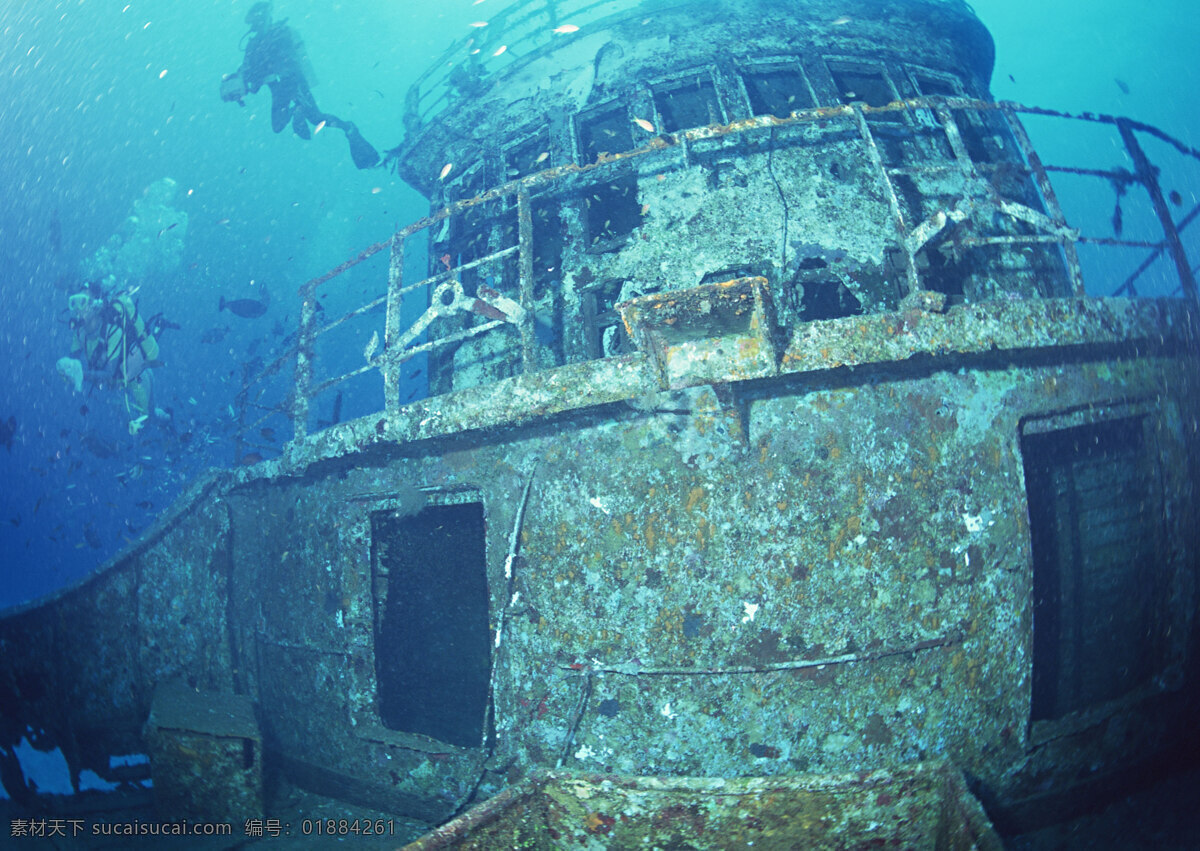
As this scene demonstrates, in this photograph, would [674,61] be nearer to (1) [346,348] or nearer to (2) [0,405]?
(1) [346,348]

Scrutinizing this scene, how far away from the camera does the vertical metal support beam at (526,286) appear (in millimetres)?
3428

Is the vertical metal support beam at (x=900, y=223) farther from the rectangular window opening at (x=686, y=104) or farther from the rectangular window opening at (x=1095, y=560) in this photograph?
the rectangular window opening at (x=686, y=104)

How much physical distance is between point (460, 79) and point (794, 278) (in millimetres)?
7544

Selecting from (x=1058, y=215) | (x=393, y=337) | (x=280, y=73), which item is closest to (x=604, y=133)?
(x=393, y=337)

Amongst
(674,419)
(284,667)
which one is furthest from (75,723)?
(674,419)

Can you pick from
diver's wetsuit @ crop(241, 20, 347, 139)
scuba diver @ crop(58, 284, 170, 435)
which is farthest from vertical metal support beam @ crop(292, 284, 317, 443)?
diver's wetsuit @ crop(241, 20, 347, 139)

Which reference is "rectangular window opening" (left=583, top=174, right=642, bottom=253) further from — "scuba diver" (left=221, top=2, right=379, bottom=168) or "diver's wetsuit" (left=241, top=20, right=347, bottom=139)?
"diver's wetsuit" (left=241, top=20, right=347, bottom=139)

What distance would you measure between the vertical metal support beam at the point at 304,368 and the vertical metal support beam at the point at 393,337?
A: 85 centimetres

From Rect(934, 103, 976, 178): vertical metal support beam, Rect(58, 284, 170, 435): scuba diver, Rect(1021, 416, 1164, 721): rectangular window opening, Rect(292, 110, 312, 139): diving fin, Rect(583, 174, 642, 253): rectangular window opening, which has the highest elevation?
Rect(292, 110, 312, 139): diving fin

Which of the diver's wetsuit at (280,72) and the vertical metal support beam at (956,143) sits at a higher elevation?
the diver's wetsuit at (280,72)

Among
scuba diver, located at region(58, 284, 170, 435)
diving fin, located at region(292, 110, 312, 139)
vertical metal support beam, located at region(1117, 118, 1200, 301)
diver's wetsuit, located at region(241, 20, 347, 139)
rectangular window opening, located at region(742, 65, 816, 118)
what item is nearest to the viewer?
vertical metal support beam, located at region(1117, 118, 1200, 301)

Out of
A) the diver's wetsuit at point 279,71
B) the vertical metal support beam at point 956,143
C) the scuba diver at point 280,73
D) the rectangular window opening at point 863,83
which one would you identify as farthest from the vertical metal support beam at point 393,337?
the diver's wetsuit at point 279,71

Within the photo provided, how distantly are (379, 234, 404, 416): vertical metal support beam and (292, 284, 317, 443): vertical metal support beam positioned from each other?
2.78 ft

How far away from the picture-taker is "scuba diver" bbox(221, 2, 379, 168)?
56.3ft
